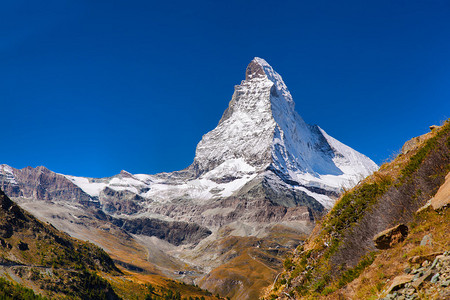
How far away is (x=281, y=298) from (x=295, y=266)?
178 cm

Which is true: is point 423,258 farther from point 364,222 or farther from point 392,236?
point 364,222

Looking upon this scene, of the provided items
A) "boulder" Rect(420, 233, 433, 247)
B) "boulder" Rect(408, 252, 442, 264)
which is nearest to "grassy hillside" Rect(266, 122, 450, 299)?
"boulder" Rect(420, 233, 433, 247)

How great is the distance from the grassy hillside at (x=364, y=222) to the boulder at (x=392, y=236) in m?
0.34

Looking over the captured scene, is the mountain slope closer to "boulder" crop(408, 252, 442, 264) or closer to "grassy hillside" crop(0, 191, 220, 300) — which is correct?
"grassy hillside" crop(0, 191, 220, 300)

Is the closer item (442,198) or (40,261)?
(442,198)

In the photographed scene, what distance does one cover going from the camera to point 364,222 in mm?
14086

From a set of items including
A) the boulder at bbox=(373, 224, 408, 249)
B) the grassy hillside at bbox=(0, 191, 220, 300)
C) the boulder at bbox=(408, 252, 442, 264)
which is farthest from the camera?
the grassy hillside at bbox=(0, 191, 220, 300)

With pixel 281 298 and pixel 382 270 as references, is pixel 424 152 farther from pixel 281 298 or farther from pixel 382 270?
pixel 281 298

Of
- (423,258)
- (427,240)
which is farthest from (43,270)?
(423,258)

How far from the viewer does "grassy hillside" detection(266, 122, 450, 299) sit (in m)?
12.6

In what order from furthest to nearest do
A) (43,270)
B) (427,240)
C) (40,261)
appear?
(40,261)
(43,270)
(427,240)

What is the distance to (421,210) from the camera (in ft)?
39.2

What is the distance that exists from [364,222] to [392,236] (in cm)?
220

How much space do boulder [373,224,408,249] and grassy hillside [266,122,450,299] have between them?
339mm
